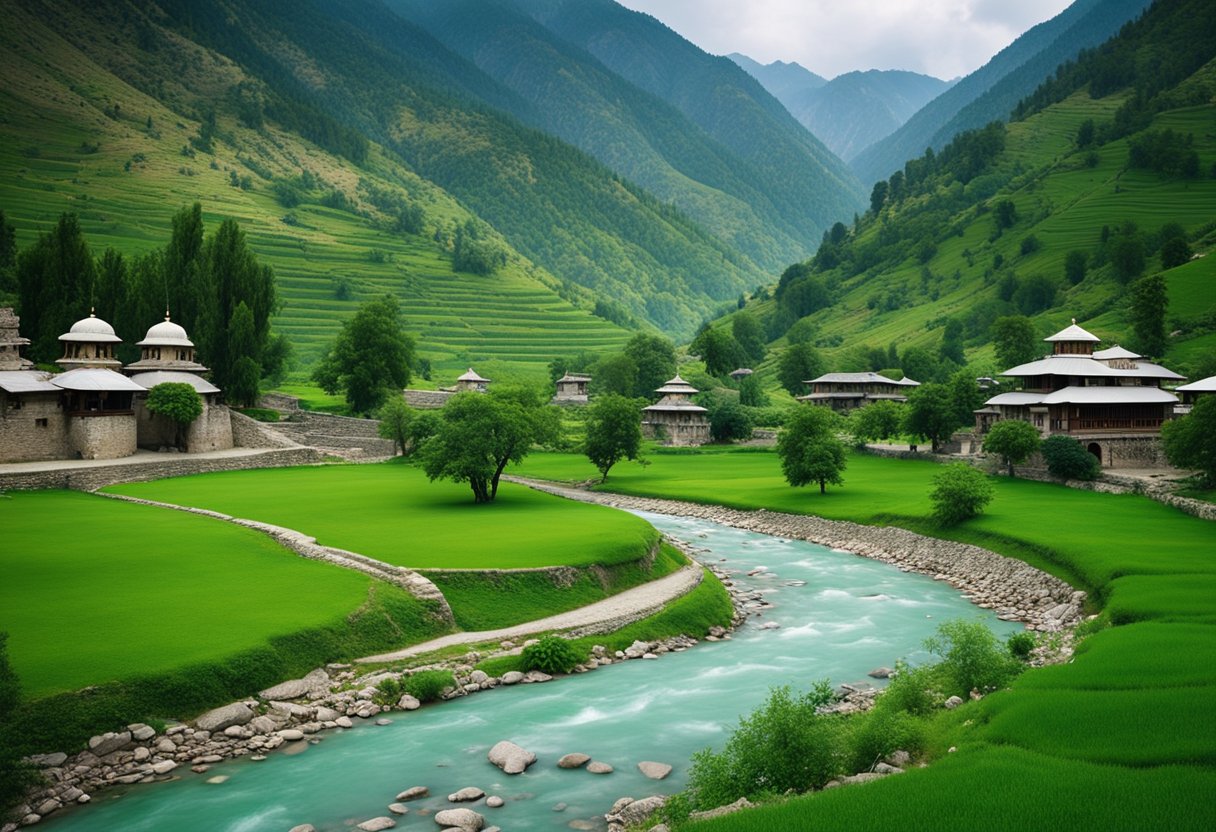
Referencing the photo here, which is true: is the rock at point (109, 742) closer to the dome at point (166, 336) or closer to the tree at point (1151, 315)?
the dome at point (166, 336)

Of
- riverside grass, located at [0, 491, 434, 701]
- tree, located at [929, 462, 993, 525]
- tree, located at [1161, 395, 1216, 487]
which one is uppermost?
tree, located at [1161, 395, 1216, 487]

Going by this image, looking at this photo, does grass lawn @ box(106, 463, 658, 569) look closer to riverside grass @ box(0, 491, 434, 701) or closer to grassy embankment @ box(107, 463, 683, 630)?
grassy embankment @ box(107, 463, 683, 630)

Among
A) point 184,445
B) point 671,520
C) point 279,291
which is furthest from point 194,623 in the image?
point 279,291

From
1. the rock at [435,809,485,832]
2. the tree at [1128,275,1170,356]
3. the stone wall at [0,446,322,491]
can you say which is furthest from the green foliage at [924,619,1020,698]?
the tree at [1128,275,1170,356]

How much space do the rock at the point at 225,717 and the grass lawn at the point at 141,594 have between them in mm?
1656

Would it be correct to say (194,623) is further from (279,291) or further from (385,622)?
(279,291)

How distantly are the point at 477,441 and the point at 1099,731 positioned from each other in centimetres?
3921

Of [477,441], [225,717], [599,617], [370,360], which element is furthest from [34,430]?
[225,717]

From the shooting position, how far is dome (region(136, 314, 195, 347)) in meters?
75.4

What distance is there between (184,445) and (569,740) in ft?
184

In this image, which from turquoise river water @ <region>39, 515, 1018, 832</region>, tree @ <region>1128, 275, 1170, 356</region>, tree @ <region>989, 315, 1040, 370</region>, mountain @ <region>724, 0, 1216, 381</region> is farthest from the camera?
mountain @ <region>724, 0, 1216, 381</region>

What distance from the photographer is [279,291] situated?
16825cm

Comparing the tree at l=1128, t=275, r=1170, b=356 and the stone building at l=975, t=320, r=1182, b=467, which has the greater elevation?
the tree at l=1128, t=275, r=1170, b=356

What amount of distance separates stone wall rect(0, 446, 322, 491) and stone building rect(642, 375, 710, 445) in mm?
39384
